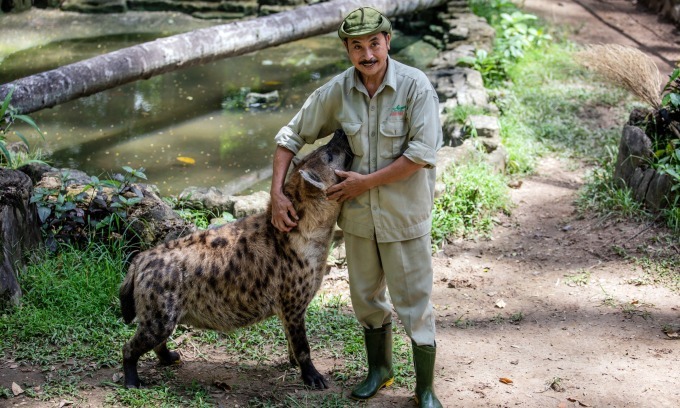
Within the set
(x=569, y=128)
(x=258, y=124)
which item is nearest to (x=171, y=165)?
(x=258, y=124)

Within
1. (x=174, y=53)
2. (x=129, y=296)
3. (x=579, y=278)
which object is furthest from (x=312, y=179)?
(x=174, y=53)

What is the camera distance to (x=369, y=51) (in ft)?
11.5

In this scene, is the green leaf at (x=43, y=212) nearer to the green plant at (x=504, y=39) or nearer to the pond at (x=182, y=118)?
the pond at (x=182, y=118)

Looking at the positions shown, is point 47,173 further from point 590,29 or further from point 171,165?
point 590,29

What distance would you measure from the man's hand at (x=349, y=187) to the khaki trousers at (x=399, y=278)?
0.25 metres

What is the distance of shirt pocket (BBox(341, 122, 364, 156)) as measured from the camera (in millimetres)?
3693

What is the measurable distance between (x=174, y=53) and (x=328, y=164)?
4690mm

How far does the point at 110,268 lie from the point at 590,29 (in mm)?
8636

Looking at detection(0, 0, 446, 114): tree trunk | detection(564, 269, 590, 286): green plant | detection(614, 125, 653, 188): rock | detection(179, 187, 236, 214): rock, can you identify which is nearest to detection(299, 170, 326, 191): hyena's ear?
detection(179, 187, 236, 214): rock

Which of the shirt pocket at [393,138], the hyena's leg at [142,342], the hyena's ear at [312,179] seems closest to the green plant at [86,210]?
the hyena's leg at [142,342]

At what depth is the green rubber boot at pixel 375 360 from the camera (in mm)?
4074

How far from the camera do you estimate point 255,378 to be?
170 inches

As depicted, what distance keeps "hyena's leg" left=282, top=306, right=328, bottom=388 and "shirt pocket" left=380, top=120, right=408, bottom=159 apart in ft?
3.22

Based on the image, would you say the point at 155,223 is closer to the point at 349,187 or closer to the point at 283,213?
the point at 283,213
